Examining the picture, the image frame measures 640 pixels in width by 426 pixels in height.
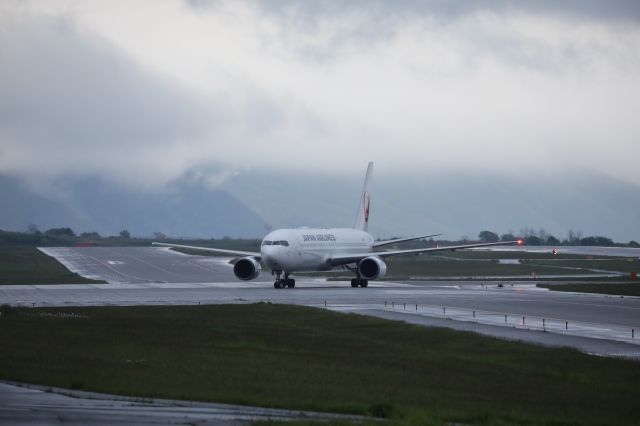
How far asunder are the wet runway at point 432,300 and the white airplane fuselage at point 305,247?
1660mm

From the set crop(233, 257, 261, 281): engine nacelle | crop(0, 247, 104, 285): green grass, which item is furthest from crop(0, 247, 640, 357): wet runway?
crop(0, 247, 104, 285): green grass

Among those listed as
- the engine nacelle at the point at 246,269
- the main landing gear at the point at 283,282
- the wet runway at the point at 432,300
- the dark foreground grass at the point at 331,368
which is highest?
the engine nacelle at the point at 246,269

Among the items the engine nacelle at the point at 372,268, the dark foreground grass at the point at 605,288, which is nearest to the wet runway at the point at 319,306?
the engine nacelle at the point at 372,268

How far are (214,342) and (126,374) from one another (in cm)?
794

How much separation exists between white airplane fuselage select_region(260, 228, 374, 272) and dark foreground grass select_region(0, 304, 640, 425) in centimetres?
2569

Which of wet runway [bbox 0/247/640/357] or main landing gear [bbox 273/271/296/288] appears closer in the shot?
wet runway [bbox 0/247/640/357]

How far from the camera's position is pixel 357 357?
28969 millimetres

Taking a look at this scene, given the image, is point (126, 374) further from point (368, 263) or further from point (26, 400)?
point (368, 263)

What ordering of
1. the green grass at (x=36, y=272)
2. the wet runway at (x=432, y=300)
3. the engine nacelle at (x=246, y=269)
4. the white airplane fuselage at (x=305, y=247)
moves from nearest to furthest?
the wet runway at (x=432, y=300) < the white airplane fuselage at (x=305, y=247) < the engine nacelle at (x=246, y=269) < the green grass at (x=36, y=272)

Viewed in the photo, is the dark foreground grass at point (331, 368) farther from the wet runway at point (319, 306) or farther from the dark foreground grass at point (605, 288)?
the dark foreground grass at point (605, 288)

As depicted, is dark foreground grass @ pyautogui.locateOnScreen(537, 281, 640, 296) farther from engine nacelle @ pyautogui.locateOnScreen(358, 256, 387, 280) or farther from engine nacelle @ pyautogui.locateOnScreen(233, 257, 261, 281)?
engine nacelle @ pyautogui.locateOnScreen(233, 257, 261, 281)

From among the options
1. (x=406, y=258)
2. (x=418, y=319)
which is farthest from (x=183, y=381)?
(x=406, y=258)

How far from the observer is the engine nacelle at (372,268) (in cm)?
6725

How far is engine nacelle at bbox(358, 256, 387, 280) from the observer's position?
67.2 m
